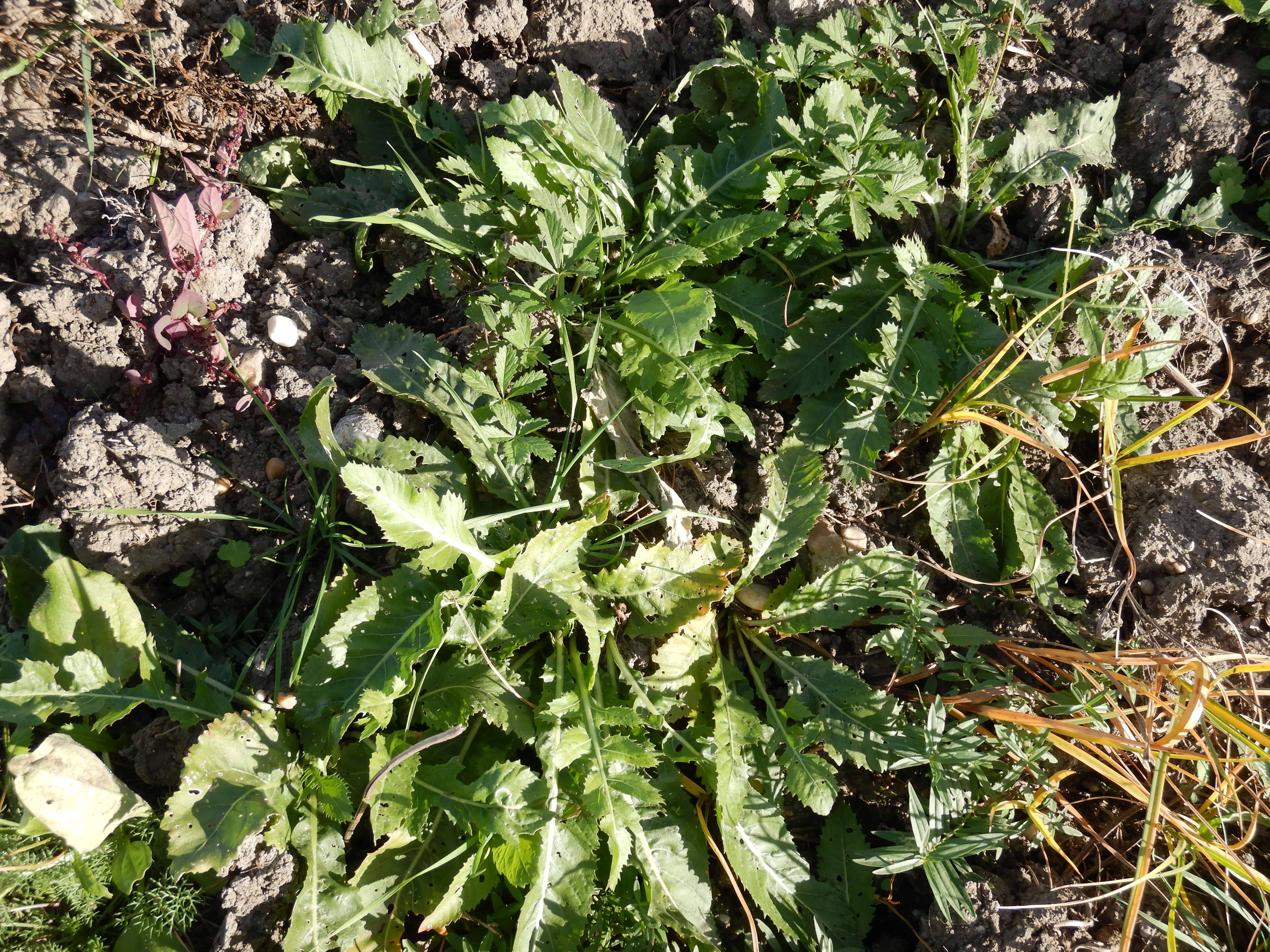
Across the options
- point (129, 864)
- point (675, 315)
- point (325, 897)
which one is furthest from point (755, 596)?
point (129, 864)

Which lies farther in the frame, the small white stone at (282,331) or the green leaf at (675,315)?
the small white stone at (282,331)

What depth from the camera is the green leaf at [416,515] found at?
1854 millimetres

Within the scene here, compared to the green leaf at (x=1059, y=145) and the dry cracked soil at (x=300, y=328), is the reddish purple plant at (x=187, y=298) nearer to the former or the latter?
the dry cracked soil at (x=300, y=328)

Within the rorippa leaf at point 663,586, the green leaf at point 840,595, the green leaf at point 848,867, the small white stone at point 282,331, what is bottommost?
the green leaf at point 848,867

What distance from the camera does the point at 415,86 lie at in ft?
8.63

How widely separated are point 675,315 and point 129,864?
A: 6.74 feet

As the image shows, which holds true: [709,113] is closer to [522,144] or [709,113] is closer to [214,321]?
[522,144]

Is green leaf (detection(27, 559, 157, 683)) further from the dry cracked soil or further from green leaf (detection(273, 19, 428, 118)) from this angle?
green leaf (detection(273, 19, 428, 118))

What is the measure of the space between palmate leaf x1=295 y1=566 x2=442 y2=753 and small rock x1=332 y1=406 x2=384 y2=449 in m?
0.46

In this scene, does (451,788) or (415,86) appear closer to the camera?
(451,788)

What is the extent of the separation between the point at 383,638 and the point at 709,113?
2.09 metres

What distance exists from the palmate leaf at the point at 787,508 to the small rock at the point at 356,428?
1.19 metres

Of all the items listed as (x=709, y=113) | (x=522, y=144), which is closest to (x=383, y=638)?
(x=522, y=144)

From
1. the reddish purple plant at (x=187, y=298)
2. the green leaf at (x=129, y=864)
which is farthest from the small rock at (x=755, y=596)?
the green leaf at (x=129, y=864)
